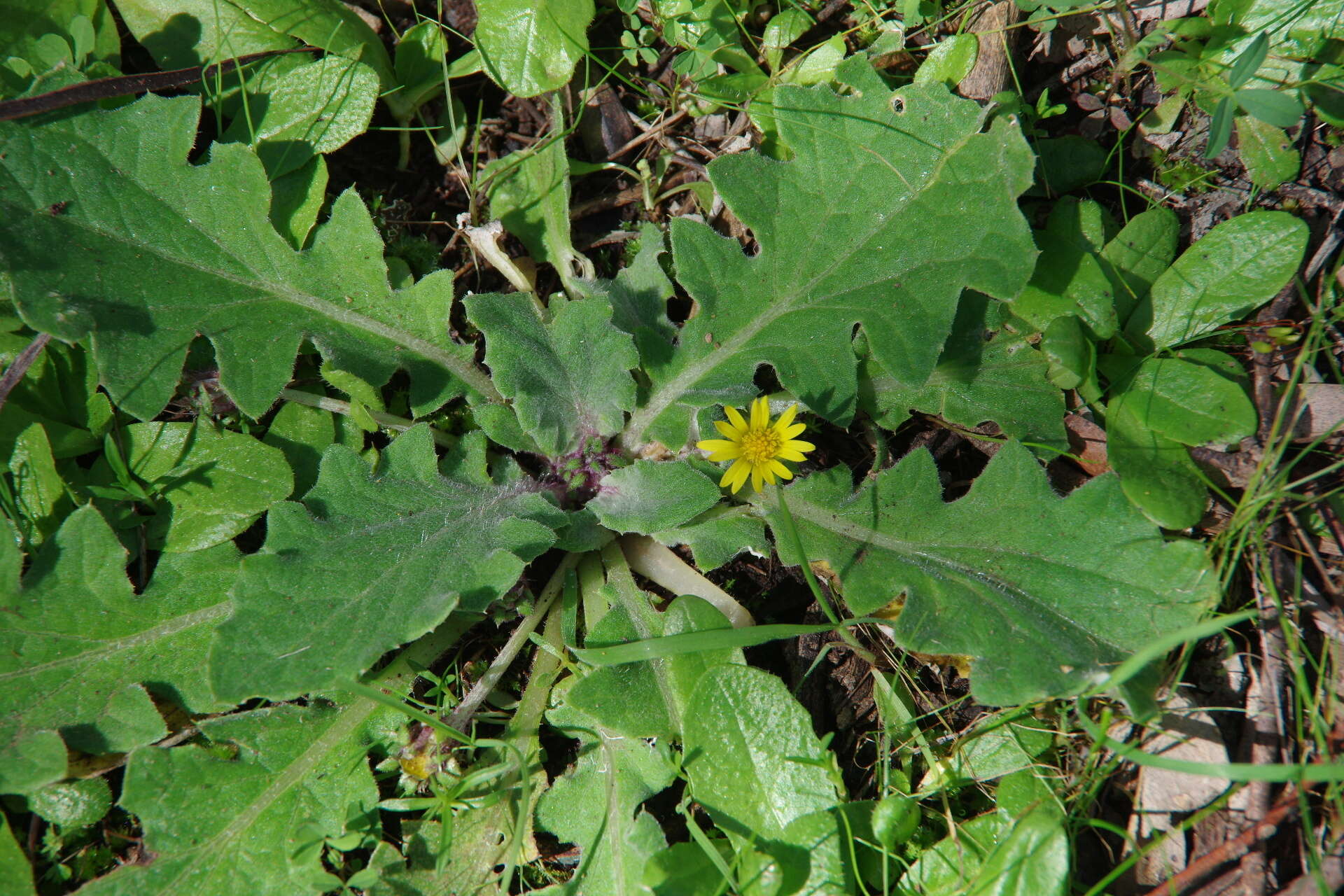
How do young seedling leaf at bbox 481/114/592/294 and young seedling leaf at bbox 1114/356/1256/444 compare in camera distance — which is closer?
young seedling leaf at bbox 1114/356/1256/444

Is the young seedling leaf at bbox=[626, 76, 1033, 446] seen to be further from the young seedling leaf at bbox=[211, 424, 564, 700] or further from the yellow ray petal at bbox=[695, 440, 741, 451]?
the young seedling leaf at bbox=[211, 424, 564, 700]

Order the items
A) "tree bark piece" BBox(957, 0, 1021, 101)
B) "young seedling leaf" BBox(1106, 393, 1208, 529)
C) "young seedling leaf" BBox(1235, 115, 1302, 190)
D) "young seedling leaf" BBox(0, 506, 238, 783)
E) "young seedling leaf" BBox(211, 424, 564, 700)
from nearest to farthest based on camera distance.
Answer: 1. "young seedling leaf" BBox(211, 424, 564, 700)
2. "young seedling leaf" BBox(0, 506, 238, 783)
3. "young seedling leaf" BBox(1106, 393, 1208, 529)
4. "young seedling leaf" BBox(1235, 115, 1302, 190)
5. "tree bark piece" BBox(957, 0, 1021, 101)

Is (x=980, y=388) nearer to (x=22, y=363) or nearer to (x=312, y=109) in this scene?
(x=312, y=109)

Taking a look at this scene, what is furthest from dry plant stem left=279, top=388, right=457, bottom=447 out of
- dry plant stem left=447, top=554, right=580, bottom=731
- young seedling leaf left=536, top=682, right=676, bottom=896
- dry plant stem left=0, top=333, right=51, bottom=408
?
young seedling leaf left=536, top=682, right=676, bottom=896

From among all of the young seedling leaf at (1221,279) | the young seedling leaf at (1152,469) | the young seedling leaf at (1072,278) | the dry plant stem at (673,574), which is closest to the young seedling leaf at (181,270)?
the dry plant stem at (673,574)

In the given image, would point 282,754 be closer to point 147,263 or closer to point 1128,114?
point 147,263
